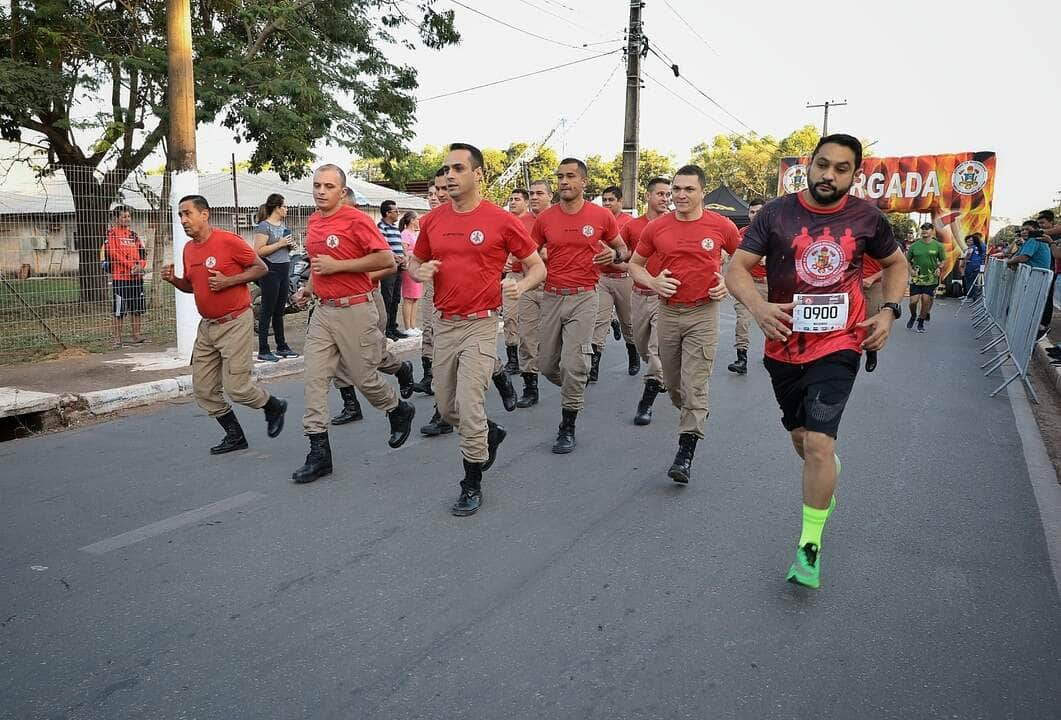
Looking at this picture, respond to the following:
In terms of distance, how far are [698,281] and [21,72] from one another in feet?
36.8

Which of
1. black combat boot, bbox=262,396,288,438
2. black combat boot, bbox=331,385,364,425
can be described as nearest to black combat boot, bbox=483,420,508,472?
black combat boot, bbox=262,396,288,438

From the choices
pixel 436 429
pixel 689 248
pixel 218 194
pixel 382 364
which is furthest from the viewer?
pixel 218 194

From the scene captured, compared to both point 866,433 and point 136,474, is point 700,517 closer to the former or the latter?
point 866,433

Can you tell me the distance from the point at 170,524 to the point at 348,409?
2.59m

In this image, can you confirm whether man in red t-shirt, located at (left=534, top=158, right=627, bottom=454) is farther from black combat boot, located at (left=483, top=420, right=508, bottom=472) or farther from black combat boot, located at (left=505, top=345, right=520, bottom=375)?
black combat boot, located at (left=505, top=345, right=520, bottom=375)

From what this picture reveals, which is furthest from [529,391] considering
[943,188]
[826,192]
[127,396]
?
[943,188]

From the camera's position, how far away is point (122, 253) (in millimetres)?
9961

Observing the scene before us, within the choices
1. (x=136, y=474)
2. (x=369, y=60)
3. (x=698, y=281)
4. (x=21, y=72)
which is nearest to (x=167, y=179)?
(x=21, y=72)

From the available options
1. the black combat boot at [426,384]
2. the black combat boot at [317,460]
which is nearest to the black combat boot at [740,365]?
the black combat boot at [426,384]

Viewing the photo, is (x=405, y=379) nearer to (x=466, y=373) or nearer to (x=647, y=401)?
(x=647, y=401)

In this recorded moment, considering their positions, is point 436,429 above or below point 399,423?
below

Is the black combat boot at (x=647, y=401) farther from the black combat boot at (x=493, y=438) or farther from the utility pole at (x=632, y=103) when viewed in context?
the utility pole at (x=632, y=103)

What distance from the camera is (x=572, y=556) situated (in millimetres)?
3996

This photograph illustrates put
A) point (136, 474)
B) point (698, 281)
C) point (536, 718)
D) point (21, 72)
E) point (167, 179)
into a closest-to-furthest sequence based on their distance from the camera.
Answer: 1. point (536, 718)
2. point (136, 474)
3. point (698, 281)
4. point (167, 179)
5. point (21, 72)
